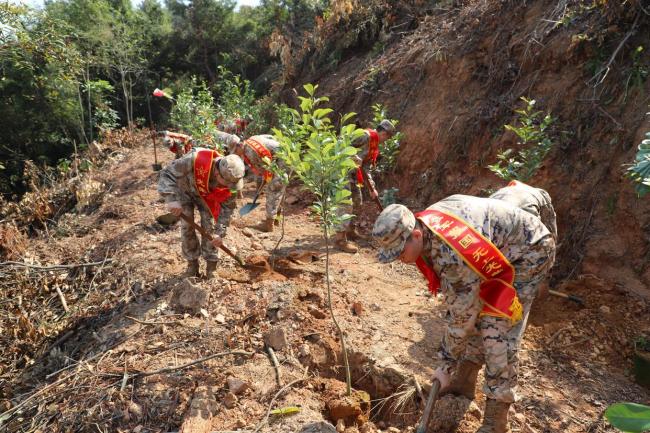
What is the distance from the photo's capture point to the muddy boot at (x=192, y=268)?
4.05 m

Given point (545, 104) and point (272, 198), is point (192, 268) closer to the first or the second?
point (272, 198)

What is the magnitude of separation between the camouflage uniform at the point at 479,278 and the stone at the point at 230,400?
1.36 metres

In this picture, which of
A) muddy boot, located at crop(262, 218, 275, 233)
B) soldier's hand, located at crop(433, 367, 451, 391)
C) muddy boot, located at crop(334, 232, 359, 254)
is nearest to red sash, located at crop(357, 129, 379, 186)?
muddy boot, located at crop(334, 232, 359, 254)

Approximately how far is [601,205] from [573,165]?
2.04ft

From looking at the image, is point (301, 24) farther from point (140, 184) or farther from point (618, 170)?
point (618, 170)

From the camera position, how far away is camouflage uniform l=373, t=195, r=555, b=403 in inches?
82.7

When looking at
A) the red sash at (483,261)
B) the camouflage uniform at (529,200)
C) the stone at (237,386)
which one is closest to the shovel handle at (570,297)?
the camouflage uniform at (529,200)

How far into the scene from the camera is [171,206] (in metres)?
3.68

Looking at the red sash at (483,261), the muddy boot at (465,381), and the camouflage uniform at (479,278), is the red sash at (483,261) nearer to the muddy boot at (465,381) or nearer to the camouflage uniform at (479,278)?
the camouflage uniform at (479,278)

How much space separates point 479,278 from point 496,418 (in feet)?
3.10

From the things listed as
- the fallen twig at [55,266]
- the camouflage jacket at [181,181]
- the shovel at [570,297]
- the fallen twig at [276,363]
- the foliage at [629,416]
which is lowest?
the fallen twig at [55,266]

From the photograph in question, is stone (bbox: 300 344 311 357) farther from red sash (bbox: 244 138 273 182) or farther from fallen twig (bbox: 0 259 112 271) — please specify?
fallen twig (bbox: 0 259 112 271)

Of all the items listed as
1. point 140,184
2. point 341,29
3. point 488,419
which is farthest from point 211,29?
point 488,419

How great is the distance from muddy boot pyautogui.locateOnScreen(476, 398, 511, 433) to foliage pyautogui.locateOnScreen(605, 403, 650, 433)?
165 cm
